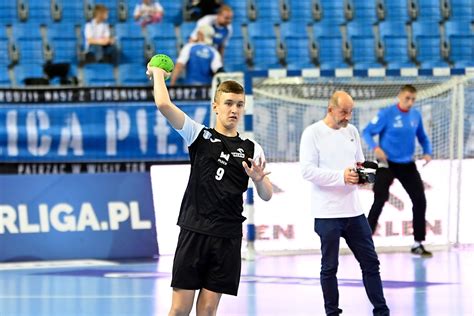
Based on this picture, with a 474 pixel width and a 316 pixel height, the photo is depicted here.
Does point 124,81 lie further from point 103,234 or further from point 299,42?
point 103,234

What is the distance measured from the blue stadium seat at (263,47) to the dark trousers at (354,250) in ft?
38.1

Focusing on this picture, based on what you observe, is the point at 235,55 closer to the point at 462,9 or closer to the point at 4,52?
the point at 4,52

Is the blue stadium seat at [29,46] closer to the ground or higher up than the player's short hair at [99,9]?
closer to the ground

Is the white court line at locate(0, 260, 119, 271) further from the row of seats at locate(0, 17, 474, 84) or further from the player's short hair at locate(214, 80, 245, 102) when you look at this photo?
the player's short hair at locate(214, 80, 245, 102)

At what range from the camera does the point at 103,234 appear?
50.4ft

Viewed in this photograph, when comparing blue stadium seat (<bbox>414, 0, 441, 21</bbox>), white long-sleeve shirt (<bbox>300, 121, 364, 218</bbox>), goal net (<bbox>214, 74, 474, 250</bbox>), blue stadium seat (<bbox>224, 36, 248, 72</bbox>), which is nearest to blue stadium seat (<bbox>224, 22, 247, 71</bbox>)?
blue stadium seat (<bbox>224, 36, 248, 72</bbox>)

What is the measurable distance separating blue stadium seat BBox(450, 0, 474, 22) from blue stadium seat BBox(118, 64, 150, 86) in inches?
257

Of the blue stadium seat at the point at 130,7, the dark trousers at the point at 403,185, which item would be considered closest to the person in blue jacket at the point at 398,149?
the dark trousers at the point at 403,185

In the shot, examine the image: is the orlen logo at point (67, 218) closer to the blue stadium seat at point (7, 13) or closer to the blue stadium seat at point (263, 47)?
the blue stadium seat at point (263, 47)

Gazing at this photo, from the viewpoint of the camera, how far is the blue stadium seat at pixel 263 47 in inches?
824

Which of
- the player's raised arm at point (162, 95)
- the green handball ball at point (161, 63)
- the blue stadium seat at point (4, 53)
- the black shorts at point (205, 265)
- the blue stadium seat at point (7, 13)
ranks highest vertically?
the blue stadium seat at point (7, 13)

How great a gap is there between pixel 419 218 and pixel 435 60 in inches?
281

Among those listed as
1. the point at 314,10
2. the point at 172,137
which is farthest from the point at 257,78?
the point at 314,10

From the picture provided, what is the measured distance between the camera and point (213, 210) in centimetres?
711
